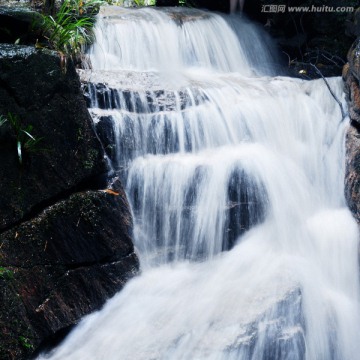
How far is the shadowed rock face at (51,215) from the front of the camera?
373 cm

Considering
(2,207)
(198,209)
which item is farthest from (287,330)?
(2,207)

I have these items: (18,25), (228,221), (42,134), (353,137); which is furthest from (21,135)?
(353,137)

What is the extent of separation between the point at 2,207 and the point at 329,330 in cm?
307

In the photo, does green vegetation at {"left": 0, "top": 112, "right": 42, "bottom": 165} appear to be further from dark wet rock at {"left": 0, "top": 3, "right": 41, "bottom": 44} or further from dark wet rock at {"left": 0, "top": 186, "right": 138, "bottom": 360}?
dark wet rock at {"left": 0, "top": 3, "right": 41, "bottom": 44}

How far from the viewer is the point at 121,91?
5.51m

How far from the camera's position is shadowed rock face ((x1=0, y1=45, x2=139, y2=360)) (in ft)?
12.3

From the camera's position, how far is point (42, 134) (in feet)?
13.5

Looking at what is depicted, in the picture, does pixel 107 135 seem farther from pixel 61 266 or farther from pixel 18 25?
pixel 61 266

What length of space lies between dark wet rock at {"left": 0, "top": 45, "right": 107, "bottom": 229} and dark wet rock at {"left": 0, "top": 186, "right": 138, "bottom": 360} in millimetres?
186

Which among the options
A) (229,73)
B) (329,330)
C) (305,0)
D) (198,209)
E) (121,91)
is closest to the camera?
(329,330)

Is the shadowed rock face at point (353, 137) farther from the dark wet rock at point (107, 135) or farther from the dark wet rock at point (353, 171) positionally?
the dark wet rock at point (107, 135)

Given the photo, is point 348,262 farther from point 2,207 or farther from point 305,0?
point 305,0

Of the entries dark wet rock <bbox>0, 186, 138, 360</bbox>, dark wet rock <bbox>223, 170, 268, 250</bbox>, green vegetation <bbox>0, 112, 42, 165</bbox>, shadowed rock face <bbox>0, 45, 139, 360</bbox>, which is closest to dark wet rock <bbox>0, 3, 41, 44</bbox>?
shadowed rock face <bbox>0, 45, 139, 360</bbox>

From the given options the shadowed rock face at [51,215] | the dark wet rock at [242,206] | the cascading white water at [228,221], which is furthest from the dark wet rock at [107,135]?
the dark wet rock at [242,206]
